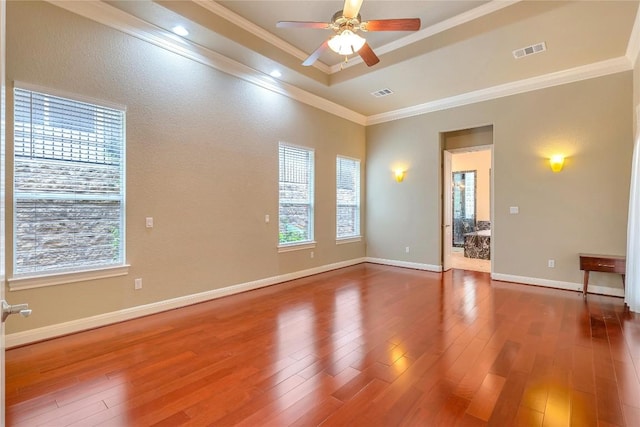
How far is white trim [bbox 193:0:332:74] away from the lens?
3525 mm

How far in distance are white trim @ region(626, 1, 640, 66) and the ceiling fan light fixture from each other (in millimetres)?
3060

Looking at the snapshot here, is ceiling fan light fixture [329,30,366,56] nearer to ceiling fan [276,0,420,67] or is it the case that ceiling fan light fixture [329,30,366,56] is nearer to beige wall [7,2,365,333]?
ceiling fan [276,0,420,67]

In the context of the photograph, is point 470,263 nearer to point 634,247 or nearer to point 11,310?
point 634,247

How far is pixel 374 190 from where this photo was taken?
7031 mm

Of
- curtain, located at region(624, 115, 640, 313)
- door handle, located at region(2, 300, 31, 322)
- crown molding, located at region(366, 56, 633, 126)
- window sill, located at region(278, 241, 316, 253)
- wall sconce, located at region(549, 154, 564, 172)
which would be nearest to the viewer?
door handle, located at region(2, 300, 31, 322)

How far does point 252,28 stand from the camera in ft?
13.1

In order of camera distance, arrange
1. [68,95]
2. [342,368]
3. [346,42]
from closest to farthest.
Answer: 1. [342,368]
2. [68,95]
3. [346,42]

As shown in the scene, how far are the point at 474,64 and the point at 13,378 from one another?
20.0 ft

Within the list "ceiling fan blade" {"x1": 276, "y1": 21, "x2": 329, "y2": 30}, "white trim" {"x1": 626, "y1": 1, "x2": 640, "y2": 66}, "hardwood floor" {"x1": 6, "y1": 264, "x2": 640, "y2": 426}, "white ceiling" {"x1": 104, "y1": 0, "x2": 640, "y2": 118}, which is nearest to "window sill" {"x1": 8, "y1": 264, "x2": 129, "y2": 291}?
"hardwood floor" {"x1": 6, "y1": 264, "x2": 640, "y2": 426}

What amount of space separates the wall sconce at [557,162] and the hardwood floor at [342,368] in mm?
2082

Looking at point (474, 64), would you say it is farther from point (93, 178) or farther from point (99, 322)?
point (99, 322)

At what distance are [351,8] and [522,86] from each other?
3.85m

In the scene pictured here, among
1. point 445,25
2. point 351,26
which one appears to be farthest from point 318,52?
point 445,25

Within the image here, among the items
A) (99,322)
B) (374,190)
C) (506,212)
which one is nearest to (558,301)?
(506,212)
